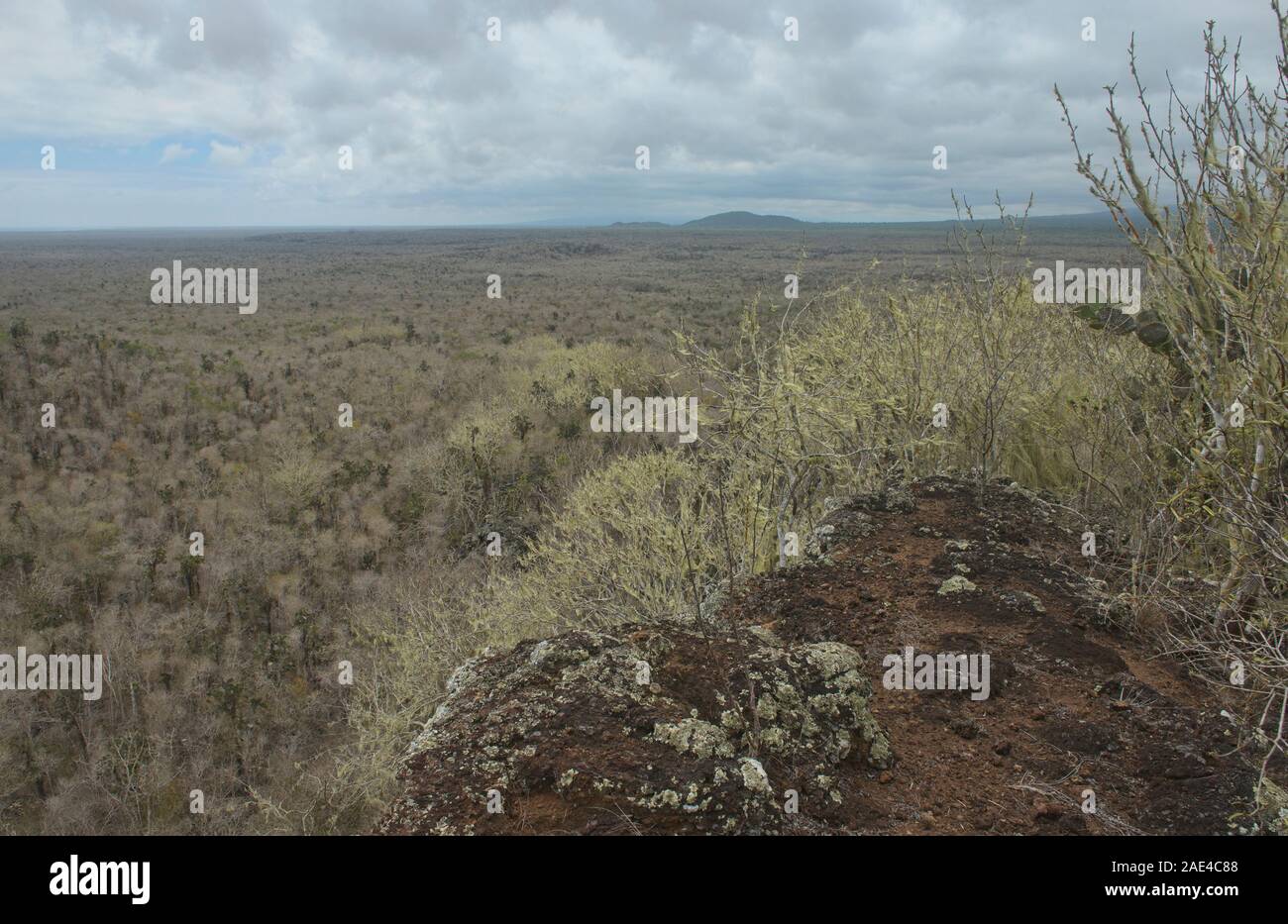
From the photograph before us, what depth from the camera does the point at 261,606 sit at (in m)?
15.7

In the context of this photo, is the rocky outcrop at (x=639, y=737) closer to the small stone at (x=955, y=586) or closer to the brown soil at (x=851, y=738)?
the brown soil at (x=851, y=738)

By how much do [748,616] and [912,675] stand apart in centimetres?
91

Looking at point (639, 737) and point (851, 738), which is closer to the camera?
point (639, 737)

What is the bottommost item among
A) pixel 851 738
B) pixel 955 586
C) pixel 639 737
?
pixel 851 738

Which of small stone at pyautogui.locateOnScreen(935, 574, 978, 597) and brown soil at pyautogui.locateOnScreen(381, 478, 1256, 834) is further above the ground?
small stone at pyautogui.locateOnScreen(935, 574, 978, 597)

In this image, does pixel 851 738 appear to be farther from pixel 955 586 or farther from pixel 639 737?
pixel 955 586

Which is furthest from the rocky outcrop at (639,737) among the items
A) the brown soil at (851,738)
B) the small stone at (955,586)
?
the small stone at (955,586)

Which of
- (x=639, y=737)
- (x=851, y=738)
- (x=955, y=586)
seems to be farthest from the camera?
(x=955, y=586)

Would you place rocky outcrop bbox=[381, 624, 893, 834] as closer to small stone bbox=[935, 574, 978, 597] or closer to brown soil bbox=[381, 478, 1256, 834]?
brown soil bbox=[381, 478, 1256, 834]

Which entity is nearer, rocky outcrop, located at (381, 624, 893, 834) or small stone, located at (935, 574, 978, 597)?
rocky outcrop, located at (381, 624, 893, 834)

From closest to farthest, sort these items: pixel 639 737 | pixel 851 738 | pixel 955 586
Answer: pixel 639 737, pixel 851 738, pixel 955 586

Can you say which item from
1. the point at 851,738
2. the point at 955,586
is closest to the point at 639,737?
the point at 851,738

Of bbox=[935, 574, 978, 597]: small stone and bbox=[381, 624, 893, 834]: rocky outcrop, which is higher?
bbox=[935, 574, 978, 597]: small stone

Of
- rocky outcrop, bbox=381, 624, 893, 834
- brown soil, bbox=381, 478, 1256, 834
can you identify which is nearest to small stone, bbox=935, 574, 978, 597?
brown soil, bbox=381, 478, 1256, 834
